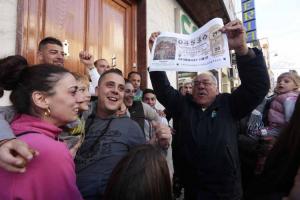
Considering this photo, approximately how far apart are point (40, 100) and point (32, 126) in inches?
7.0

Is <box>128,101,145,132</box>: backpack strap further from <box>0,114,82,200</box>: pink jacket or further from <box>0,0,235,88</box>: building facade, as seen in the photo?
<box>0,114,82,200</box>: pink jacket

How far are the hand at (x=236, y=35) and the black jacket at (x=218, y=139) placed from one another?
0.09m

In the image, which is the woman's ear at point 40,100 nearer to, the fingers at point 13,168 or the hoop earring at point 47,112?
the hoop earring at point 47,112

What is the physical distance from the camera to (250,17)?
13219 millimetres

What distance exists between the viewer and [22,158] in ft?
3.54

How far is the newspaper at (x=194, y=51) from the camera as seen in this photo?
231 centimetres

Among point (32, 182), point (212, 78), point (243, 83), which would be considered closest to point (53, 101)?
point (32, 182)

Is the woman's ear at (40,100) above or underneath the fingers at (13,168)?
above

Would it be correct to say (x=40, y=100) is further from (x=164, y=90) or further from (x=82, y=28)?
(x=82, y=28)

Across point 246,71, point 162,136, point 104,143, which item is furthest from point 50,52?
point 246,71

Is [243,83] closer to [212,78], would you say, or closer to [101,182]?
[212,78]

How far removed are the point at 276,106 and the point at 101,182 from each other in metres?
2.17

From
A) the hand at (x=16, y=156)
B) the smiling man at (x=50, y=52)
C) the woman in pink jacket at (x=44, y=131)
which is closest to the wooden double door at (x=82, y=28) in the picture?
the smiling man at (x=50, y=52)

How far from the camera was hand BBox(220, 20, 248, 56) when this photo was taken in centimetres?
226
